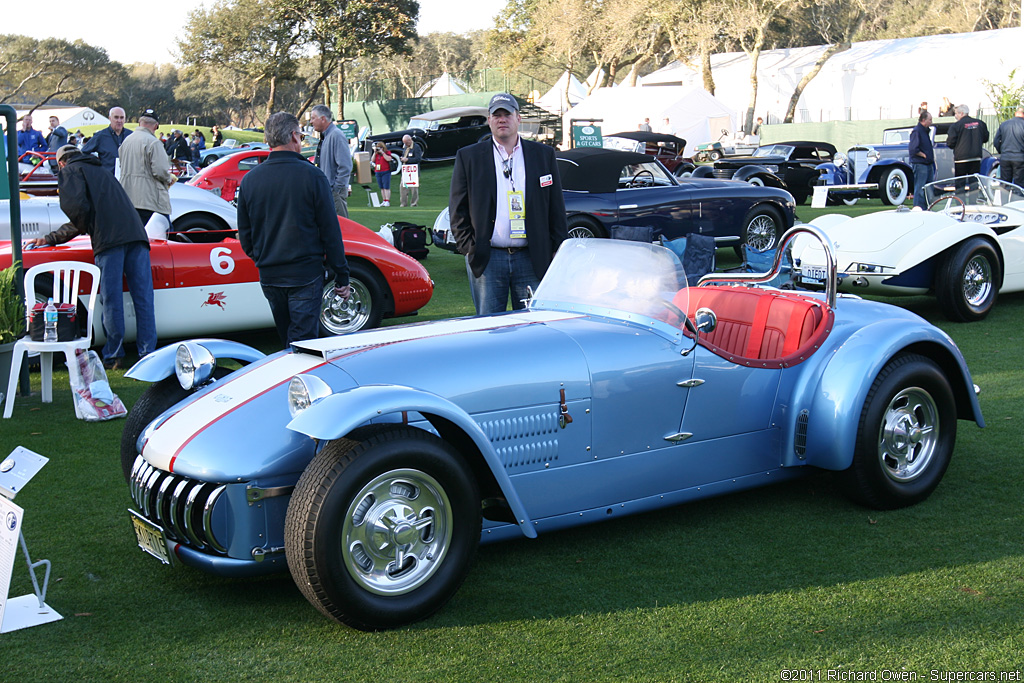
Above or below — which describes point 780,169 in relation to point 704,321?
above

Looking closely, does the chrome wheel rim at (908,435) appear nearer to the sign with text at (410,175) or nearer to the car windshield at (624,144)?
the sign with text at (410,175)

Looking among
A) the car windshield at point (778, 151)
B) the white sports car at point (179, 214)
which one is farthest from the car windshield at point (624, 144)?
the white sports car at point (179, 214)

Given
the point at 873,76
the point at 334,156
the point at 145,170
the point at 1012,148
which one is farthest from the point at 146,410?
the point at 873,76

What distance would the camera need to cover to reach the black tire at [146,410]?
4.05m

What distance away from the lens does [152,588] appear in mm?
3588

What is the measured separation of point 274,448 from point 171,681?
0.81m

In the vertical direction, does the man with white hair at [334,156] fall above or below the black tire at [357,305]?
above

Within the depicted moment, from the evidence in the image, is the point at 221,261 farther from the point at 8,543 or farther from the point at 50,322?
the point at 8,543

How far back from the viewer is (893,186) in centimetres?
2066

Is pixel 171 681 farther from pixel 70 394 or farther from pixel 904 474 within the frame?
pixel 70 394

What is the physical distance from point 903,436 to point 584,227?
7414 millimetres

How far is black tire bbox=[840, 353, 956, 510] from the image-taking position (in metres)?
4.27

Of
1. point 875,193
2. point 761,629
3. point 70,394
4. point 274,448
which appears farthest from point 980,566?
point 875,193

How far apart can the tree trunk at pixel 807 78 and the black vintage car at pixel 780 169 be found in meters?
26.3
